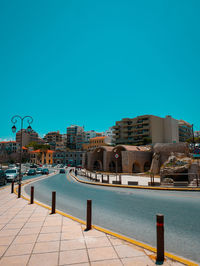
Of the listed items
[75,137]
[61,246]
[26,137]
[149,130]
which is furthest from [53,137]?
[61,246]

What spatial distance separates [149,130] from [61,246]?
2620 inches

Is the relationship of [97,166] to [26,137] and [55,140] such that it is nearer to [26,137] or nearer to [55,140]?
[55,140]

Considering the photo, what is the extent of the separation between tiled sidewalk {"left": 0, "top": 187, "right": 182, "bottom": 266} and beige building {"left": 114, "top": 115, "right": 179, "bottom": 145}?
204 feet

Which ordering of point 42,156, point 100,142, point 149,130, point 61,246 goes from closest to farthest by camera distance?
point 61,246 → point 149,130 → point 100,142 → point 42,156

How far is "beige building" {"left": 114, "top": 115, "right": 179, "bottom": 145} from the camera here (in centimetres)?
6831

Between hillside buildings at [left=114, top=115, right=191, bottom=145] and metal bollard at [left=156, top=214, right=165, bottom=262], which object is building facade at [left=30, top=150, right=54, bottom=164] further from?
metal bollard at [left=156, top=214, right=165, bottom=262]

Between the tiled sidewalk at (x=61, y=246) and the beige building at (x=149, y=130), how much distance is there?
204ft

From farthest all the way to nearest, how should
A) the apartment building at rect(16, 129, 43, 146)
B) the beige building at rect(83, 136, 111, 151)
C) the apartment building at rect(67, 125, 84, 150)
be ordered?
the apartment building at rect(16, 129, 43, 146) → the apartment building at rect(67, 125, 84, 150) → the beige building at rect(83, 136, 111, 151)

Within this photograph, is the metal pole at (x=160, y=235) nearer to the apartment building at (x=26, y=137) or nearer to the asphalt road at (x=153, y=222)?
the asphalt road at (x=153, y=222)

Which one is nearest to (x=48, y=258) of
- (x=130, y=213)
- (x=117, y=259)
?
(x=117, y=259)

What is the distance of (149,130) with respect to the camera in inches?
2692

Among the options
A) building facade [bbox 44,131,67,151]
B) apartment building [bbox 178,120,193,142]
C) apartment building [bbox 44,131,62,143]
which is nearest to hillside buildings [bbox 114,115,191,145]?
apartment building [bbox 178,120,193,142]

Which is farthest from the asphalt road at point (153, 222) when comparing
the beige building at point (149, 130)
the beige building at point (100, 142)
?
the beige building at point (100, 142)

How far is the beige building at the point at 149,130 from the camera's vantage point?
224ft
